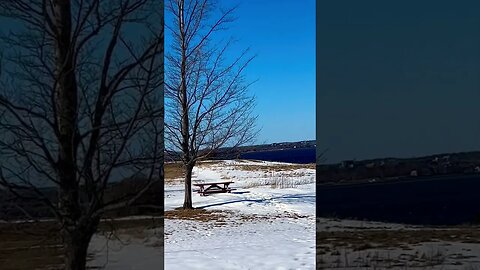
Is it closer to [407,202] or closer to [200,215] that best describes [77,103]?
[407,202]

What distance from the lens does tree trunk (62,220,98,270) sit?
2.64m

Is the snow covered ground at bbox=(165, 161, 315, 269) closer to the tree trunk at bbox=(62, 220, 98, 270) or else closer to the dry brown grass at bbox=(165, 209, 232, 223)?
the dry brown grass at bbox=(165, 209, 232, 223)

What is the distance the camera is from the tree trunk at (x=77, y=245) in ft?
8.66

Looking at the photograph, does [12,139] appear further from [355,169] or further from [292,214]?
[292,214]

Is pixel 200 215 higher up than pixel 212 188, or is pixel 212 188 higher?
pixel 212 188

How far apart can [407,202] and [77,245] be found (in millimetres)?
2098

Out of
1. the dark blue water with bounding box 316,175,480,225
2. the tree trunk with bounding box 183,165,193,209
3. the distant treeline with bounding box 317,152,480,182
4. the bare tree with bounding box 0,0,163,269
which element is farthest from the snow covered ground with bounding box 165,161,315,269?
the bare tree with bounding box 0,0,163,269

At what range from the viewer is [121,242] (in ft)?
8.90

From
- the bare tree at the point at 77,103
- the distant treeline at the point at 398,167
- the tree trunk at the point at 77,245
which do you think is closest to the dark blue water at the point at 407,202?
the distant treeline at the point at 398,167

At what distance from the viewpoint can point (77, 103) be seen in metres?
2.64

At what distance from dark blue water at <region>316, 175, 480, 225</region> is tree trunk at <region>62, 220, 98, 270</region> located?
1.44 metres

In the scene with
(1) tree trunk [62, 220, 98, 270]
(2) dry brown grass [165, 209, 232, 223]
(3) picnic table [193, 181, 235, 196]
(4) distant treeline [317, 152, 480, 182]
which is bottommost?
(2) dry brown grass [165, 209, 232, 223]

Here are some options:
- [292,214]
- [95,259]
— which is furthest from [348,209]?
[292,214]

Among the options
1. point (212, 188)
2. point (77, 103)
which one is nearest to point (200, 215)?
point (212, 188)
